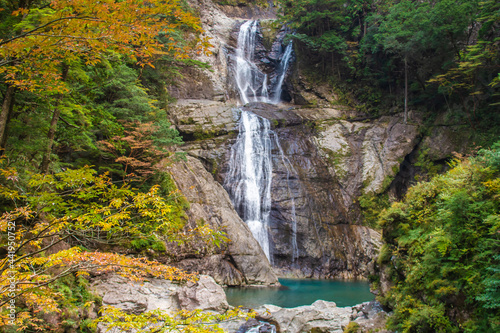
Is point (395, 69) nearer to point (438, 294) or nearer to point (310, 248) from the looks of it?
point (310, 248)

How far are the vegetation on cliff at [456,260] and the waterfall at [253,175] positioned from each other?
11932mm

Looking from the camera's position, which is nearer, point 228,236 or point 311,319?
point 311,319

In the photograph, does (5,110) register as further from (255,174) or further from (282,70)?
(282,70)

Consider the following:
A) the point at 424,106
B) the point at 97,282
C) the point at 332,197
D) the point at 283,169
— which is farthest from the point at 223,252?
the point at 424,106

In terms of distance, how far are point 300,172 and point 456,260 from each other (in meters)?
15.6

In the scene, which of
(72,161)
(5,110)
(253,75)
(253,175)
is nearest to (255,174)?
(253,175)

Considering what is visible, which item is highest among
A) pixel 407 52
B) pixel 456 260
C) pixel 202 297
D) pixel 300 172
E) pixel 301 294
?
pixel 407 52

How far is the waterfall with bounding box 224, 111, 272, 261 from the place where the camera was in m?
18.6

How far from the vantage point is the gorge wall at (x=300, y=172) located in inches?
591

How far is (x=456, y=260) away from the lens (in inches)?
209

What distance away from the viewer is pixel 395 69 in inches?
989

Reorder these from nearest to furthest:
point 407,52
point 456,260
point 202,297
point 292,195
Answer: point 456,260
point 202,297
point 292,195
point 407,52

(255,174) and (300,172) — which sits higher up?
(300,172)

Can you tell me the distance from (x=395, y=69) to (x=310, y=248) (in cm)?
1766
